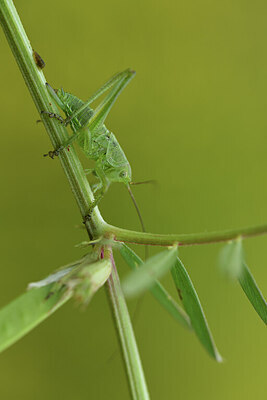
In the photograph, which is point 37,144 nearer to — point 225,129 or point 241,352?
point 225,129

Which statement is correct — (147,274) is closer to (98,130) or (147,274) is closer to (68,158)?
(68,158)

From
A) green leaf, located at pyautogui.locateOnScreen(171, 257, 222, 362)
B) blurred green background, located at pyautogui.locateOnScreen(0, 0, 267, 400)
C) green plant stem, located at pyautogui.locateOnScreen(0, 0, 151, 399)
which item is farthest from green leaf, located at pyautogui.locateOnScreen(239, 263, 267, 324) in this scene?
blurred green background, located at pyautogui.locateOnScreen(0, 0, 267, 400)

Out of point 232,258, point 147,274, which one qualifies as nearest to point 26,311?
point 147,274

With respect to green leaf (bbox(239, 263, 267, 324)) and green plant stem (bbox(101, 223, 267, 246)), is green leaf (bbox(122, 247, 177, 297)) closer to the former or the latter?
green plant stem (bbox(101, 223, 267, 246))

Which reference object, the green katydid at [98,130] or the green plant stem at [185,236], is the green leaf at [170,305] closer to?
the green plant stem at [185,236]

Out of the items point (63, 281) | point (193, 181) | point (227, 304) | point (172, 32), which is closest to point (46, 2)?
point (172, 32)
